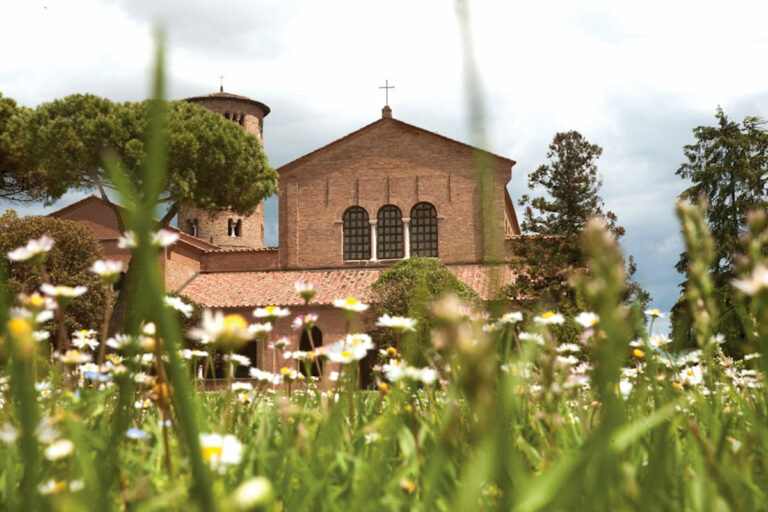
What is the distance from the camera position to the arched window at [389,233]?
1159 inches

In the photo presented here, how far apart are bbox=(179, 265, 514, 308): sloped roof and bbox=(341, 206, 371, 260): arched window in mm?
1220

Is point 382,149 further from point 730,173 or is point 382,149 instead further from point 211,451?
point 211,451

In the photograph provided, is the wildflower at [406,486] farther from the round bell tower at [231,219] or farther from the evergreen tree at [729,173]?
the round bell tower at [231,219]

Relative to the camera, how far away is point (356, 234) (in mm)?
29859

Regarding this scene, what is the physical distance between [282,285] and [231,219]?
22.8m

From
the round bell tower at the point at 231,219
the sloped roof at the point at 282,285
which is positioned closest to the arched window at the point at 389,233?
the sloped roof at the point at 282,285

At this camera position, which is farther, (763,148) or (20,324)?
(763,148)

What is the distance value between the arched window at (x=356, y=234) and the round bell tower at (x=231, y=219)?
16.4m

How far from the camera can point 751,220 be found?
42.5 inches

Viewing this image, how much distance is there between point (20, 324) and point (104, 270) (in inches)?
37.6

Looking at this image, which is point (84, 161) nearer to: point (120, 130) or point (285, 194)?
point (120, 130)

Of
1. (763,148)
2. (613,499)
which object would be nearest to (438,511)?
(613,499)

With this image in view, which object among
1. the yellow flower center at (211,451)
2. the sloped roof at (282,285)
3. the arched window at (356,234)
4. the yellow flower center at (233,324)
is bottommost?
the yellow flower center at (211,451)

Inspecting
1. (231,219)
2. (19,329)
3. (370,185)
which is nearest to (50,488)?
(19,329)
